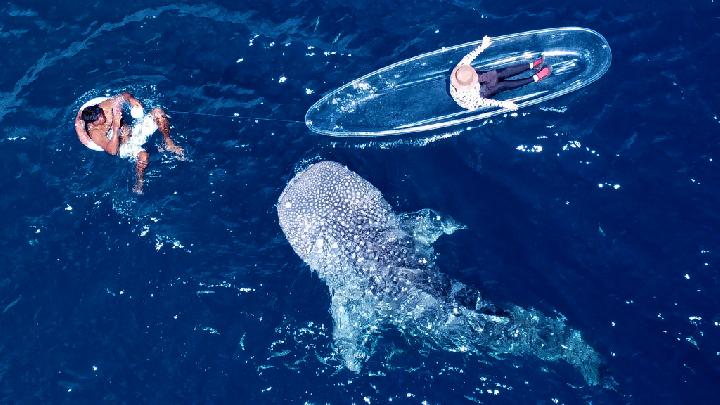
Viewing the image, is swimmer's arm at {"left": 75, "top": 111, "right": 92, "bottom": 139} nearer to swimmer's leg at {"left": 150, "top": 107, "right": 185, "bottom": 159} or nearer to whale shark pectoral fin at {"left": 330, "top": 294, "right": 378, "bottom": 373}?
swimmer's leg at {"left": 150, "top": 107, "right": 185, "bottom": 159}

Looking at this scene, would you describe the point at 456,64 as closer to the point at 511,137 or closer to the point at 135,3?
the point at 511,137

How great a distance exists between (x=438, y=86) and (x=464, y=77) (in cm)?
132

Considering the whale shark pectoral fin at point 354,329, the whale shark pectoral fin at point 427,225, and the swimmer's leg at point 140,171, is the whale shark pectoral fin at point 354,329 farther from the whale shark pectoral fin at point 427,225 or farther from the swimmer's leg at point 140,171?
the swimmer's leg at point 140,171

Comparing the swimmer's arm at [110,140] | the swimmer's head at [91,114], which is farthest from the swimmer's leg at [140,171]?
the swimmer's head at [91,114]

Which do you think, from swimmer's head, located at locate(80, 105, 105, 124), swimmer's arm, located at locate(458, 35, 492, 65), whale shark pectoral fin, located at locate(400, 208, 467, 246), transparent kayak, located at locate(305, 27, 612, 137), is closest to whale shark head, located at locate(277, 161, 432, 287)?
whale shark pectoral fin, located at locate(400, 208, 467, 246)

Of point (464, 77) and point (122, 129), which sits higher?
point (464, 77)

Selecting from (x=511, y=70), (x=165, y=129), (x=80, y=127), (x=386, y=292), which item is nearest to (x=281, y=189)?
(x=165, y=129)

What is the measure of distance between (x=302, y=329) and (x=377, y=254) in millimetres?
2324

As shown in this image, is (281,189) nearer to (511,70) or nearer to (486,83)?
(486,83)

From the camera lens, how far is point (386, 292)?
39.5 ft

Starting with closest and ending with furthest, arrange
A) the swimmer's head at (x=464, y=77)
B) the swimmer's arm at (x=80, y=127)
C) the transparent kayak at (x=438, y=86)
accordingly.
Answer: the swimmer's head at (x=464, y=77) < the swimmer's arm at (x=80, y=127) < the transparent kayak at (x=438, y=86)

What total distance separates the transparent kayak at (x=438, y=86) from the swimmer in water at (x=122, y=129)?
3.58 m

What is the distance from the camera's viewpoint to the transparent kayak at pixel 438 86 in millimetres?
14062

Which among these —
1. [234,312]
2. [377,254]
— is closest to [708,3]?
[377,254]
